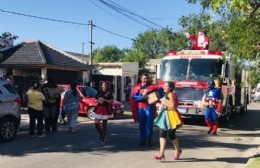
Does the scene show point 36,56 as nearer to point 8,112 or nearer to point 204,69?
point 204,69

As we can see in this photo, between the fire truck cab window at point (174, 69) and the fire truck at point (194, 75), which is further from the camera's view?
the fire truck cab window at point (174, 69)

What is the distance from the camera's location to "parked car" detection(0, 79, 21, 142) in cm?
1194

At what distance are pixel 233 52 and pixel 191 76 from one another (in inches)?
336

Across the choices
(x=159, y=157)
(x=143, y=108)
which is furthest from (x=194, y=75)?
(x=159, y=157)

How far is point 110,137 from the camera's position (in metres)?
13.2

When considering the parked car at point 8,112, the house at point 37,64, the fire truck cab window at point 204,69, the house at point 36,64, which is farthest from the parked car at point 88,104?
the parked car at point 8,112

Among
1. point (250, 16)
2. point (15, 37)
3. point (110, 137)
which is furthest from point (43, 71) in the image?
point (250, 16)

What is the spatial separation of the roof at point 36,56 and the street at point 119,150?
10684mm

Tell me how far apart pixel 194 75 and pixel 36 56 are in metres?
11.9

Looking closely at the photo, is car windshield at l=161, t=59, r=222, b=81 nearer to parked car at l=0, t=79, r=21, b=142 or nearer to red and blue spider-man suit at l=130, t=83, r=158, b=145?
red and blue spider-man suit at l=130, t=83, r=158, b=145

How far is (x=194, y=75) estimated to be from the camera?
→ 1717 cm

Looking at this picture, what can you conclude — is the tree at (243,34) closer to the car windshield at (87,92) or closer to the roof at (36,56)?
the car windshield at (87,92)

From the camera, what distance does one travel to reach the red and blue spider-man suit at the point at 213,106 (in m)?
14.7

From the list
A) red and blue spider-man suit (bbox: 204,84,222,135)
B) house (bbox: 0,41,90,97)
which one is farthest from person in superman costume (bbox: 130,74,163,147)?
house (bbox: 0,41,90,97)
